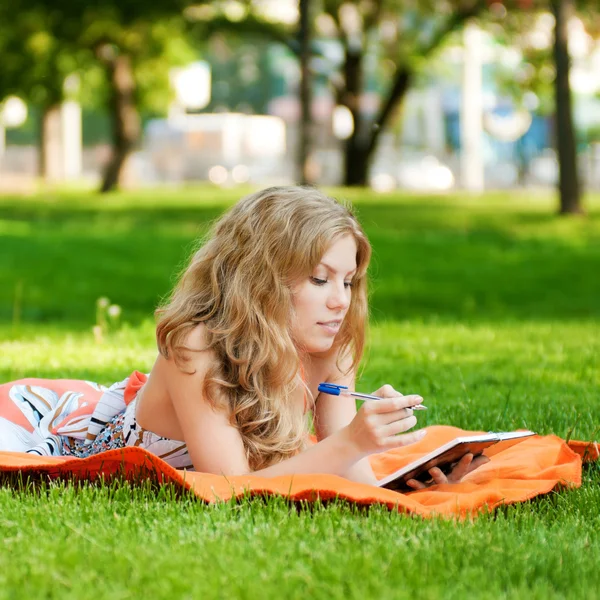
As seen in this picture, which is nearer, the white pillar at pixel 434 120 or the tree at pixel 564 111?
the tree at pixel 564 111

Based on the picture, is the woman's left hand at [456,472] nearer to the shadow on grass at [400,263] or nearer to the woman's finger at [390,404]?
the woman's finger at [390,404]

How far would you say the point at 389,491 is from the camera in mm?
3426

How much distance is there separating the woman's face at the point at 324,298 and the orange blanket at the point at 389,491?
0.46 metres

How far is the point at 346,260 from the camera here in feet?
12.0

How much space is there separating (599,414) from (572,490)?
1370 mm

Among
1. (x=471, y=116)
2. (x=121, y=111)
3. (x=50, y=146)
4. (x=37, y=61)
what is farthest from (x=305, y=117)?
(x=50, y=146)

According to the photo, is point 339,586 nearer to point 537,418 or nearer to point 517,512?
point 517,512

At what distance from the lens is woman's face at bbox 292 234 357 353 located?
360 centimetres

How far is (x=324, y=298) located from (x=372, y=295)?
708cm

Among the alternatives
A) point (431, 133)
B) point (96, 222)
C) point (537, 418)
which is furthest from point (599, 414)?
point (431, 133)

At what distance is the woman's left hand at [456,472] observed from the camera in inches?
148

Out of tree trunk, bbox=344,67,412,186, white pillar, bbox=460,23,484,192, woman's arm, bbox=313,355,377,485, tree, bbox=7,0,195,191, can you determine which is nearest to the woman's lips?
woman's arm, bbox=313,355,377,485

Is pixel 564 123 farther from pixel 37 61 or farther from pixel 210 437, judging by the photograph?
pixel 37 61

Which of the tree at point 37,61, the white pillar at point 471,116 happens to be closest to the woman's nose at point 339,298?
the tree at point 37,61
